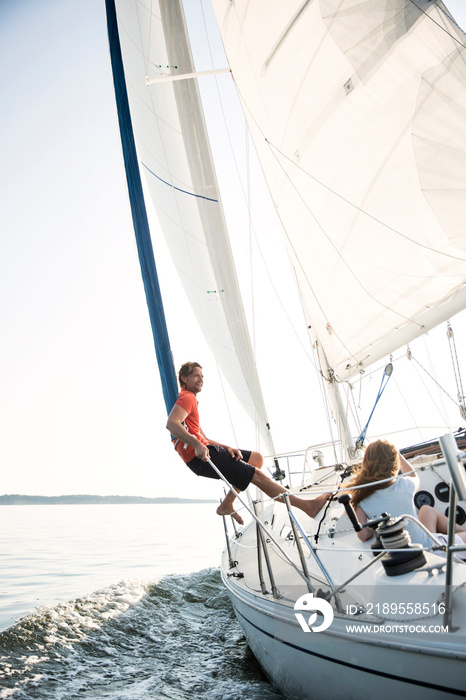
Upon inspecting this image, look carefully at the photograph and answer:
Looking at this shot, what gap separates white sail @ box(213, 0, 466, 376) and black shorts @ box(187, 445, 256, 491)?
8.22 feet

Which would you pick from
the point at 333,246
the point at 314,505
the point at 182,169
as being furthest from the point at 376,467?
the point at 182,169

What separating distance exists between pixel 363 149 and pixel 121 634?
5.34 m

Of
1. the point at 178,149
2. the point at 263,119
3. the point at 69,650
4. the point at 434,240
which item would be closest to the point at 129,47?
the point at 178,149

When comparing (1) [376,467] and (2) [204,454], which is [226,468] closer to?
(2) [204,454]

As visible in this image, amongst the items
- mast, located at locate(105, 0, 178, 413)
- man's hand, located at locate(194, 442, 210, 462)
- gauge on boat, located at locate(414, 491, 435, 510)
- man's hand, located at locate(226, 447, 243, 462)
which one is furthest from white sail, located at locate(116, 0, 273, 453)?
gauge on boat, located at locate(414, 491, 435, 510)

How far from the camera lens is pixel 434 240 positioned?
4.30m

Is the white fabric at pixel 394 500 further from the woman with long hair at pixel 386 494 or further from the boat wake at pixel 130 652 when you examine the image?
the boat wake at pixel 130 652

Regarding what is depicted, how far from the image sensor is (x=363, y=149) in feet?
15.0

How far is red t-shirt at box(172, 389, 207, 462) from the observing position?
12.4 feet

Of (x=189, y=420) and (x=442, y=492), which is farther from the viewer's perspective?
(x=189, y=420)

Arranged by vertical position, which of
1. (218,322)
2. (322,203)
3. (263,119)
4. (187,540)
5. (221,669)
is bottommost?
(187,540)

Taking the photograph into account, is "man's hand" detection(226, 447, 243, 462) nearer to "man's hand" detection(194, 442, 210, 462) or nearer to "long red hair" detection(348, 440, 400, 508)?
"man's hand" detection(194, 442, 210, 462)

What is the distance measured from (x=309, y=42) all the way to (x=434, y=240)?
240 cm

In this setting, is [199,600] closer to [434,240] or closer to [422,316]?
[422,316]
